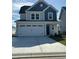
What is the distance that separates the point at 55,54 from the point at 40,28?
21.0 inches

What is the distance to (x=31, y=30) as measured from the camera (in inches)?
91.6

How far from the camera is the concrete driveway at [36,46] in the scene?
2340mm

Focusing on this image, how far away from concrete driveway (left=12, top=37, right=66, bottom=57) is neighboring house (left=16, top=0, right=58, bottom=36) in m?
Result: 0.10

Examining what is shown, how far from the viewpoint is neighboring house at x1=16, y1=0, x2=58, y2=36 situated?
89.6 inches

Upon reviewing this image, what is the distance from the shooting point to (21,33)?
219cm

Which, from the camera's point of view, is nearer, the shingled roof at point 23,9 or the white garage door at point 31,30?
the white garage door at point 31,30

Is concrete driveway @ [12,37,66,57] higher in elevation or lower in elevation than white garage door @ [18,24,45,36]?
lower

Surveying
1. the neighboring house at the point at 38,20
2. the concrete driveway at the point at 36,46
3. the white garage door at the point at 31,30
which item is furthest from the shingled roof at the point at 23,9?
the concrete driveway at the point at 36,46

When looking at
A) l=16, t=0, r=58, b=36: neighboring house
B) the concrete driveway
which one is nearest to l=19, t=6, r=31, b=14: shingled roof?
l=16, t=0, r=58, b=36: neighboring house

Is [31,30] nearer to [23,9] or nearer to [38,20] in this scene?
[38,20]

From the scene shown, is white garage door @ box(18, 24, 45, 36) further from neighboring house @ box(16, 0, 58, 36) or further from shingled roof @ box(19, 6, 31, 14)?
shingled roof @ box(19, 6, 31, 14)

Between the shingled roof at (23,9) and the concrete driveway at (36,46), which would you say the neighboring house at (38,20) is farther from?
the concrete driveway at (36,46)
